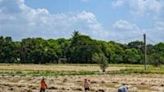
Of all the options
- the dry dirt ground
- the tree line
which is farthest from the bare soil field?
the tree line

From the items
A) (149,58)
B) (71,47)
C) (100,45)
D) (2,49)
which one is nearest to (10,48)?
(2,49)

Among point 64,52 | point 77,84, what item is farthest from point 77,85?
point 64,52

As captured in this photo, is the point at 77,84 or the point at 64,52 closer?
the point at 77,84

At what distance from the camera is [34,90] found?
139 ft

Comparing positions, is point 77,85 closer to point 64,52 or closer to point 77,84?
point 77,84

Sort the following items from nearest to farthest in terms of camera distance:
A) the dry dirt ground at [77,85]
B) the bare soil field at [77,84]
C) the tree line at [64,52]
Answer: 1. the dry dirt ground at [77,85]
2. the bare soil field at [77,84]
3. the tree line at [64,52]

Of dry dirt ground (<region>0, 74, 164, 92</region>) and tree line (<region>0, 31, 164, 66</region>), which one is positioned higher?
tree line (<region>0, 31, 164, 66</region>)

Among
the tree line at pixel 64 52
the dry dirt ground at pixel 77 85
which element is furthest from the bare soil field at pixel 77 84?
the tree line at pixel 64 52

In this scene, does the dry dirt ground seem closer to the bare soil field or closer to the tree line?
the bare soil field

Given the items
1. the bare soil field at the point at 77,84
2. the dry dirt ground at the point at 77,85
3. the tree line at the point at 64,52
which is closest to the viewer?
the dry dirt ground at the point at 77,85

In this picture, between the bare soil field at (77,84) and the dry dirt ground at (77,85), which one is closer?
the dry dirt ground at (77,85)

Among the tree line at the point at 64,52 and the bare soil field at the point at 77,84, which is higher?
the tree line at the point at 64,52

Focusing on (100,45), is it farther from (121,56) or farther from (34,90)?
(34,90)

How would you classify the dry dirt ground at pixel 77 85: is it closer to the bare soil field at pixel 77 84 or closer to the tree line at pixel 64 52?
the bare soil field at pixel 77 84
